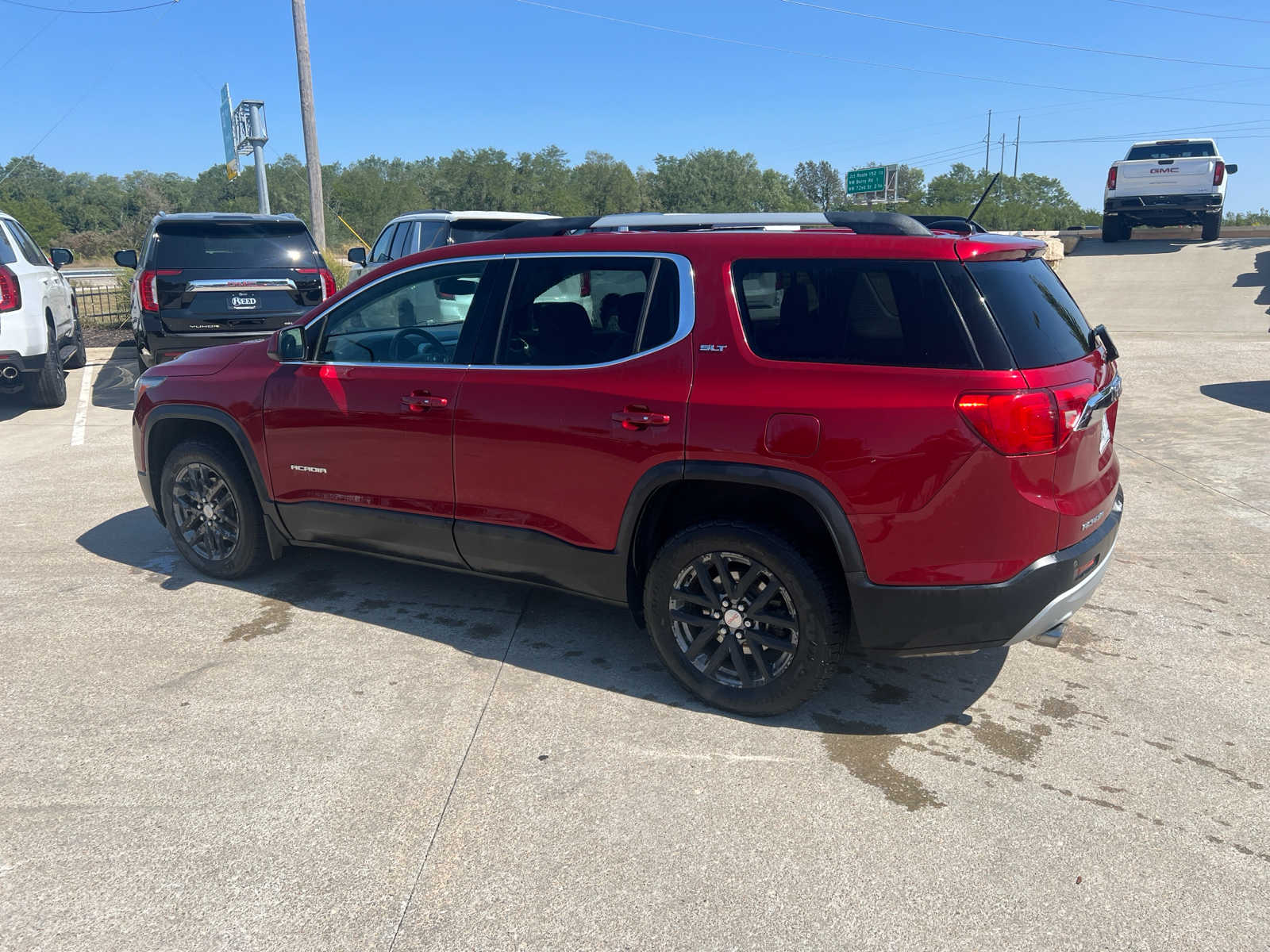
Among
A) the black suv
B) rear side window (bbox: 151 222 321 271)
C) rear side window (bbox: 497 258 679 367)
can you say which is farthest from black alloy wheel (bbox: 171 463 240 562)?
rear side window (bbox: 151 222 321 271)

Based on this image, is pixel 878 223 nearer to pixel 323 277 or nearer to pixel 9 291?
pixel 323 277

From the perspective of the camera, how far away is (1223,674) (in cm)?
401

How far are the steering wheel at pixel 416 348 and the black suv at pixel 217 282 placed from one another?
225 inches

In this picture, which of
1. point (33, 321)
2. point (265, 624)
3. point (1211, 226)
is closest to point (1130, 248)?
point (1211, 226)

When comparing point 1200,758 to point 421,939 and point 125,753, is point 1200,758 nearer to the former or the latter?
point 421,939

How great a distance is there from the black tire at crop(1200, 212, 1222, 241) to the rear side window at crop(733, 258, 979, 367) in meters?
21.6

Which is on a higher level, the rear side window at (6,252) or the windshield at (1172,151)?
the windshield at (1172,151)

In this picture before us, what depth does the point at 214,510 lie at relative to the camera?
507 cm

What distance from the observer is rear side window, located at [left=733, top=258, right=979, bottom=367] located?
10.5 ft

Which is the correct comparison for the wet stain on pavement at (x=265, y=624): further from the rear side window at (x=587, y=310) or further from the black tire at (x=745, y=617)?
the black tire at (x=745, y=617)

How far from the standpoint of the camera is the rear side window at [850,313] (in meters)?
3.20

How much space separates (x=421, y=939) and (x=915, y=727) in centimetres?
197

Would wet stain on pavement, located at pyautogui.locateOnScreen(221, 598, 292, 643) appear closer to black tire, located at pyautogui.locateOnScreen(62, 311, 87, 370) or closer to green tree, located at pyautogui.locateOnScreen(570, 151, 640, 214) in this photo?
black tire, located at pyautogui.locateOnScreen(62, 311, 87, 370)

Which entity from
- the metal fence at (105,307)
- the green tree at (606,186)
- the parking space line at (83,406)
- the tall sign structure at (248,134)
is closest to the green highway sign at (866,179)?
the green tree at (606,186)
